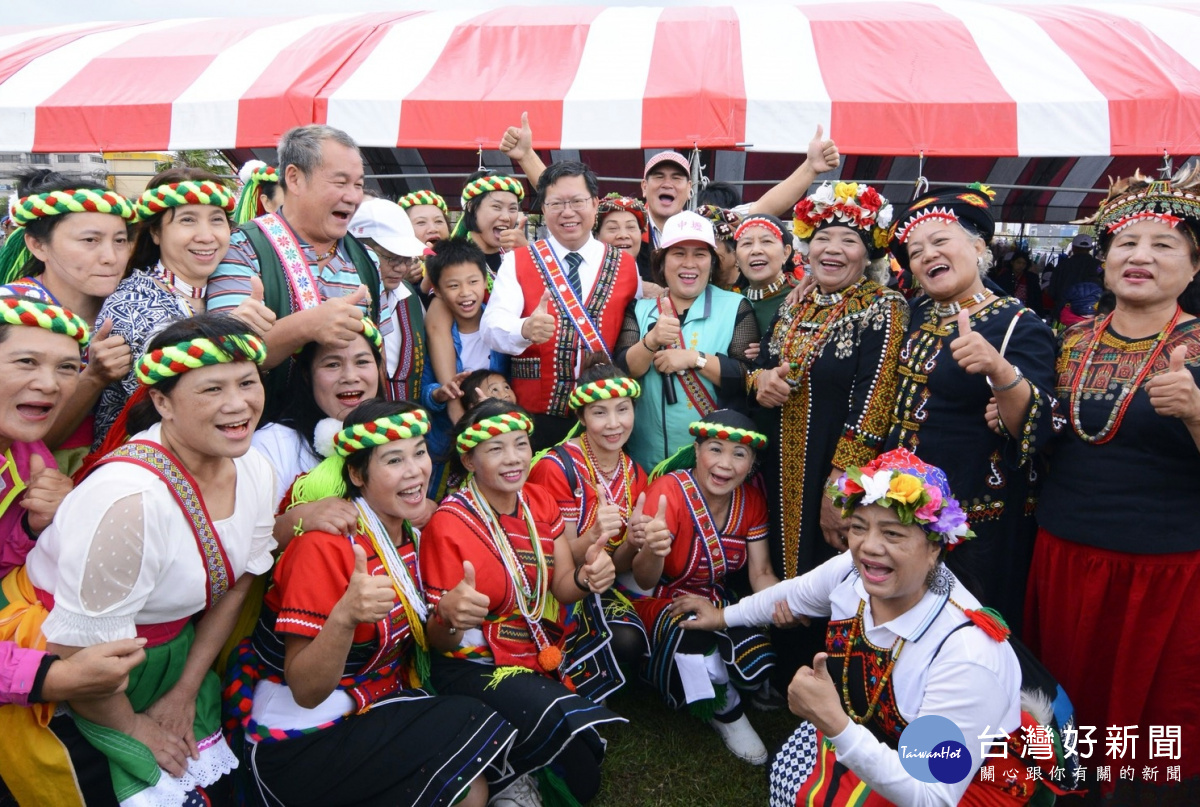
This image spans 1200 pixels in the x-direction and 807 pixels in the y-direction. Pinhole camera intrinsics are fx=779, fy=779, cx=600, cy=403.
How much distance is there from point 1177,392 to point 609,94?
5.90 m

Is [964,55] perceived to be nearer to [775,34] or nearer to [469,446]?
[775,34]

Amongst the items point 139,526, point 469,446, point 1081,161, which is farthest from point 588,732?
point 1081,161

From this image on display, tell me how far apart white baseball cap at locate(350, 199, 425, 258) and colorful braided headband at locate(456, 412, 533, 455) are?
3.06 ft

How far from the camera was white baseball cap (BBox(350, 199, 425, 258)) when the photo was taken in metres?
3.32

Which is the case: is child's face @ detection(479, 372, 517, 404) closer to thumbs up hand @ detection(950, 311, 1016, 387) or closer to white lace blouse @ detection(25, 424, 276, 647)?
white lace blouse @ detection(25, 424, 276, 647)

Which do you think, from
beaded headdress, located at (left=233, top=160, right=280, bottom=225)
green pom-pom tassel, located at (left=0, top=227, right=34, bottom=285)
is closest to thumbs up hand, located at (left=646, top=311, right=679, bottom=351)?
beaded headdress, located at (left=233, top=160, right=280, bottom=225)

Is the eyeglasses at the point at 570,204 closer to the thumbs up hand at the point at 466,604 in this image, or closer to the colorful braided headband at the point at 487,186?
the colorful braided headband at the point at 487,186

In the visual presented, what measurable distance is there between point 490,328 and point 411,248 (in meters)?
0.49

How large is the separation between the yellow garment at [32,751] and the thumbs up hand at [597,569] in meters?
1.53

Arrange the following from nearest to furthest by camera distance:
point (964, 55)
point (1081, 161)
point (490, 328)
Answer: point (490, 328) → point (964, 55) → point (1081, 161)

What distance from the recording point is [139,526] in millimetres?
1950

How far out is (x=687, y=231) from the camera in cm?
351

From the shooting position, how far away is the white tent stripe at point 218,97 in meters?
7.62

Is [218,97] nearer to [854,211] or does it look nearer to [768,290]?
[768,290]
